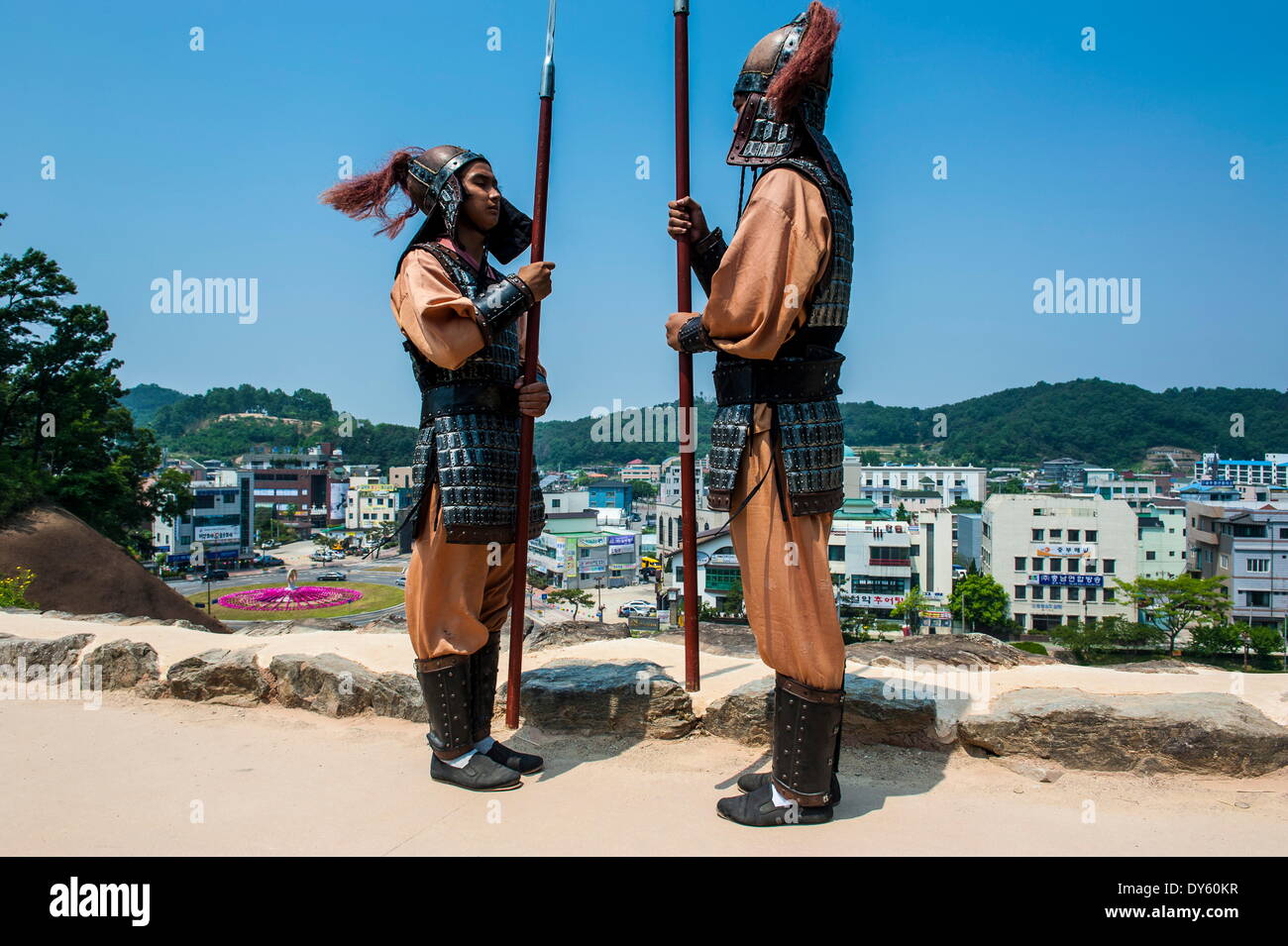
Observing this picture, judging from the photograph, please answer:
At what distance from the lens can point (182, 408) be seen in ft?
498

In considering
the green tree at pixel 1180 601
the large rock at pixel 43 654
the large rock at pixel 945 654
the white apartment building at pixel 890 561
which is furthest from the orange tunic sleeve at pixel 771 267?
the white apartment building at pixel 890 561

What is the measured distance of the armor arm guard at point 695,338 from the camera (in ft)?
10.4

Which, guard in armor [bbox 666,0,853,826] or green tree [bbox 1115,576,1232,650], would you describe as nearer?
guard in armor [bbox 666,0,853,826]

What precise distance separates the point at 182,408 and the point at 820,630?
575 feet

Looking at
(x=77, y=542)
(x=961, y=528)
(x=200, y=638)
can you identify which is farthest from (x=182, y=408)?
(x=200, y=638)

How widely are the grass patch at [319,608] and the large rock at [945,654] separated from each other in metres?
38.8

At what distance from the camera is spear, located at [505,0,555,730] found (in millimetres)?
3645

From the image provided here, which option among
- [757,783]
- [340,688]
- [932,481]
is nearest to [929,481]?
[932,481]

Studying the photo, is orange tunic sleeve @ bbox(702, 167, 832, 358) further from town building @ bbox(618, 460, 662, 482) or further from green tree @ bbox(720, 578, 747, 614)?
town building @ bbox(618, 460, 662, 482)

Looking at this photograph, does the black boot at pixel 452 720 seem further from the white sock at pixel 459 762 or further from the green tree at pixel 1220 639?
the green tree at pixel 1220 639

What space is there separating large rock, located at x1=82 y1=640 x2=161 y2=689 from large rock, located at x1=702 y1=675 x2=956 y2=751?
3.72m

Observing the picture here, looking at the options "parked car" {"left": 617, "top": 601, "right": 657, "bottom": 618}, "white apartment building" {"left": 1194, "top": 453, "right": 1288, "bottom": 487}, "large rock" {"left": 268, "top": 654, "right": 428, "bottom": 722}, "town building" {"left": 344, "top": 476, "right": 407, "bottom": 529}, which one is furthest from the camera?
"white apartment building" {"left": 1194, "top": 453, "right": 1288, "bottom": 487}

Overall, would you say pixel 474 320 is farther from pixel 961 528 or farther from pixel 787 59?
pixel 961 528

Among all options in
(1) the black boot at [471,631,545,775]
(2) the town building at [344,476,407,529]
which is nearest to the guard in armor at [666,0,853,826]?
(1) the black boot at [471,631,545,775]
